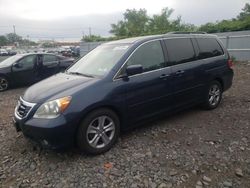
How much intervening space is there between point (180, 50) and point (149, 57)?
2.79ft

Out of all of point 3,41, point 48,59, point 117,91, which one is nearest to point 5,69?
point 48,59

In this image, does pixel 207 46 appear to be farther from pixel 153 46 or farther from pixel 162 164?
pixel 162 164

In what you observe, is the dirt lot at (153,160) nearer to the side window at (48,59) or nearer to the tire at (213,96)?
the tire at (213,96)

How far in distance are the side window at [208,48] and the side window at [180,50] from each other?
0.30 metres

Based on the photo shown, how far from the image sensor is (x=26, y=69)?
10320 millimetres

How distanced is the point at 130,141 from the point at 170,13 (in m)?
27.8

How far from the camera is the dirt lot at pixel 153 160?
347cm

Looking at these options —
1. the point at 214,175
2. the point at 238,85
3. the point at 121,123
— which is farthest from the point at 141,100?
the point at 238,85

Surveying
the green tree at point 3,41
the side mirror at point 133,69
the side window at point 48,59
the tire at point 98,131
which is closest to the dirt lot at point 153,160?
the tire at point 98,131

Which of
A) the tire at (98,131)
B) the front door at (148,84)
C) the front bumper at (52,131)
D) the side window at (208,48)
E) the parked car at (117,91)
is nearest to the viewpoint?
the front bumper at (52,131)

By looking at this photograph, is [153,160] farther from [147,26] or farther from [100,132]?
[147,26]

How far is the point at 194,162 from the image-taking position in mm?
3811

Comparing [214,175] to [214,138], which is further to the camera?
[214,138]

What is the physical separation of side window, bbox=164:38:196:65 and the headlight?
2217 millimetres
